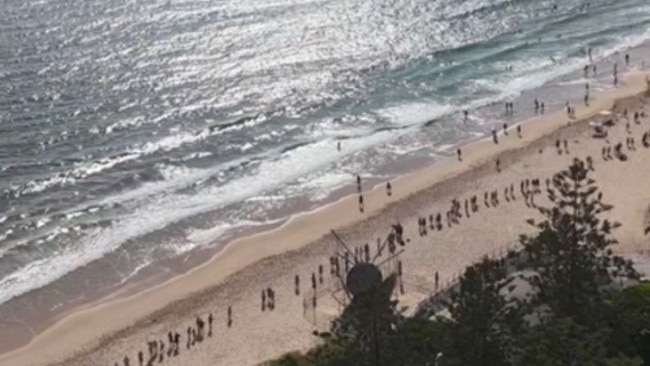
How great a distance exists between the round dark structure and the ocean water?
26932 millimetres

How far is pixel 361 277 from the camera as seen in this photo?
21828 mm

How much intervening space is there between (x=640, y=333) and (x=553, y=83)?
57150 mm

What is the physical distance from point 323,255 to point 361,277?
2695 cm

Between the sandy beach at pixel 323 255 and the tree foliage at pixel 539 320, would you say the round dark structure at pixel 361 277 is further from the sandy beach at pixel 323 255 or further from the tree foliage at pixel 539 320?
the sandy beach at pixel 323 255

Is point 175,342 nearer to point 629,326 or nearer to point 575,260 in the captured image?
point 575,260

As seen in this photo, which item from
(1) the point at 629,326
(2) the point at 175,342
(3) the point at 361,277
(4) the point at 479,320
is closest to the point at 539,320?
(1) the point at 629,326

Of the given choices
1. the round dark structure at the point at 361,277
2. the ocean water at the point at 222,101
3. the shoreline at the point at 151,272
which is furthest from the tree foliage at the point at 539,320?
the ocean water at the point at 222,101

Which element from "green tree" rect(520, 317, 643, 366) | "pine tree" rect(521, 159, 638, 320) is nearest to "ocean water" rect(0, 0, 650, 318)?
"pine tree" rect(521, 159, 638, 320)

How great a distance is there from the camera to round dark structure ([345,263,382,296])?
21.2m

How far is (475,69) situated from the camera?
279ft

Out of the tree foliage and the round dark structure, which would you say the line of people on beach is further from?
the round dark structure

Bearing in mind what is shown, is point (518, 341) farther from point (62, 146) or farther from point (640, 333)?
point (62, 146)

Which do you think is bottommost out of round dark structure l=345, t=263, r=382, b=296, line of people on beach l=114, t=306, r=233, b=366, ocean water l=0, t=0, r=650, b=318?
line of people on beach l=114, t=306, r=233, b=366

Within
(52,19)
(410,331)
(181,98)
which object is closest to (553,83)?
(181,98)
